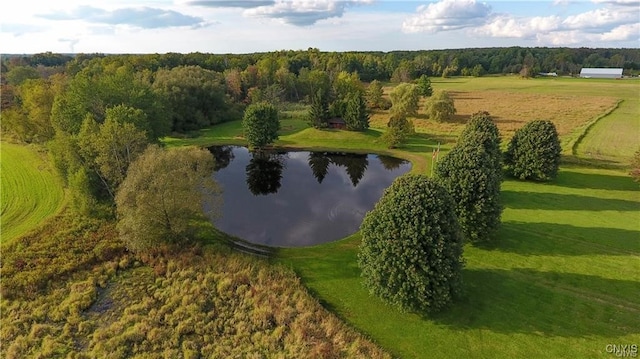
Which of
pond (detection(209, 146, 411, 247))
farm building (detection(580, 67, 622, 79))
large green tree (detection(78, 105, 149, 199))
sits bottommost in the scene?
pond (detection(209, 146, 411, 247))

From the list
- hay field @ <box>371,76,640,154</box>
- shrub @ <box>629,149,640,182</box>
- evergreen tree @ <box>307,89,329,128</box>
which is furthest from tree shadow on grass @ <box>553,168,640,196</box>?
evergreen tree @ <box>307,89,329,128</box>

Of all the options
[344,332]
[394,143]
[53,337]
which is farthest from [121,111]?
[394,143]

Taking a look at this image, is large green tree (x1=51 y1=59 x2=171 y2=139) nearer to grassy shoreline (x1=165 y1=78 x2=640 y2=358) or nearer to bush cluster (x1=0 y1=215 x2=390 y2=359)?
bush cluster (x1=0 y1=215 x2=390 y2=359)

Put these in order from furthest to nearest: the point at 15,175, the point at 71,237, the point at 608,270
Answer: the point at 15,175, the point at 71,237, the point at 608,270

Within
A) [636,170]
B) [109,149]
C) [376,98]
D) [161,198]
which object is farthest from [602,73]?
[109,149]

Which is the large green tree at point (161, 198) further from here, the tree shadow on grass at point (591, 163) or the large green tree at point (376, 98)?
the large green tree at point (376, 98)

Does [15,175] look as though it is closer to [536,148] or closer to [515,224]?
[515,224]

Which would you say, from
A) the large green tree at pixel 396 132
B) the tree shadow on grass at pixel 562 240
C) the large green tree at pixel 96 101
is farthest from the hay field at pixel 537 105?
the large green tree at pixel 96 101
